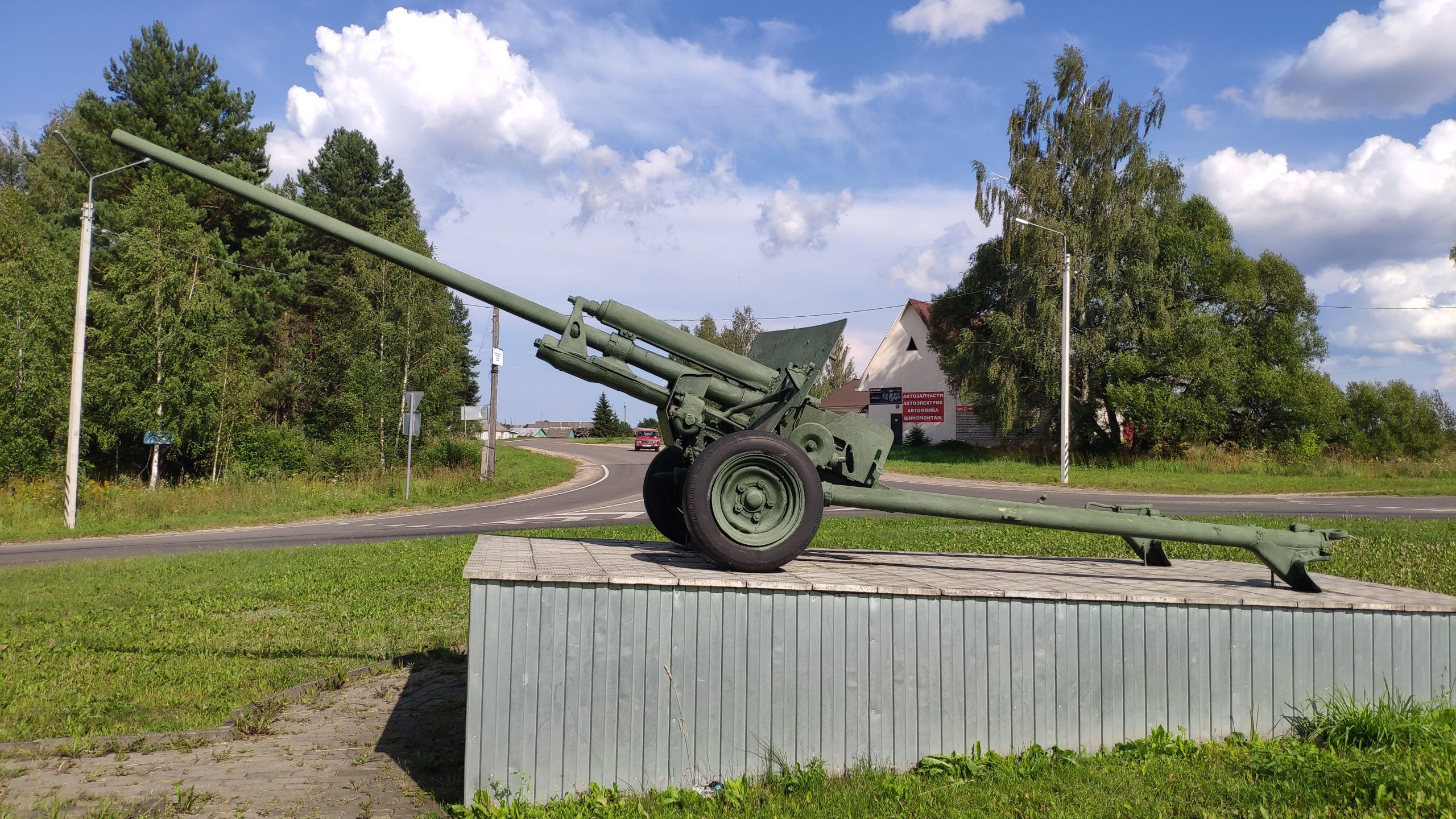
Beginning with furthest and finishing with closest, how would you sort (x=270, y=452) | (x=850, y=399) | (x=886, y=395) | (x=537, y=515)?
(x=850, y=399) → (x=886, y=395) → (x=270, y=452) → (x=537, y=515)

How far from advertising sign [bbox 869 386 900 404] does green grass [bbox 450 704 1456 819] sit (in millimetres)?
44292

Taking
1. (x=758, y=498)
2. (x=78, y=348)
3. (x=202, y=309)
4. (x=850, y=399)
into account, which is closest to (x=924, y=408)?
(x=850, y=399)

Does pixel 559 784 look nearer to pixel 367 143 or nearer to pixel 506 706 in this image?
pixel 506 706

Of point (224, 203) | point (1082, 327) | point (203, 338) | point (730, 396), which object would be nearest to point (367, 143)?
point (224, 203)

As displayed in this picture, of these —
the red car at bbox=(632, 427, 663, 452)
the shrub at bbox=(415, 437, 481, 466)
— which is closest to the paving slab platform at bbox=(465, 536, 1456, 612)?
the shrub at bbox=(415, 437, 481, 466)

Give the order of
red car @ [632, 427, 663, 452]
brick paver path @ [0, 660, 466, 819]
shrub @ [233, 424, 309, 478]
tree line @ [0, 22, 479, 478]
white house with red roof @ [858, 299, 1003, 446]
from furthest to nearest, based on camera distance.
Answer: red car @ [632, 427, 663, 452]
white house with red roof @ [858, 299, 1003, 446]
shrub @ [233, 424, 309, 478]
tree line @ [0, 22, 479, 478]
brick paver path @ [0, 660, 466, 819]

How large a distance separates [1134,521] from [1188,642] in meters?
1.10

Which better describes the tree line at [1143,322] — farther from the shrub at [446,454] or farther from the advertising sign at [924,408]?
the shrub at [446,454]

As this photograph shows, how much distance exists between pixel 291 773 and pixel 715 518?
Result: 2634 millimetres

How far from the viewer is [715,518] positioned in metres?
5.37

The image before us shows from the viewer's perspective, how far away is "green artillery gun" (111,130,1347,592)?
217 inches

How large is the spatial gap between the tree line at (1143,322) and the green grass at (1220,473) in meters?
1.58

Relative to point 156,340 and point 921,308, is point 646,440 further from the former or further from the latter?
point 156,340

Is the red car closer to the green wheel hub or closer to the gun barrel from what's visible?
the gun barrel
